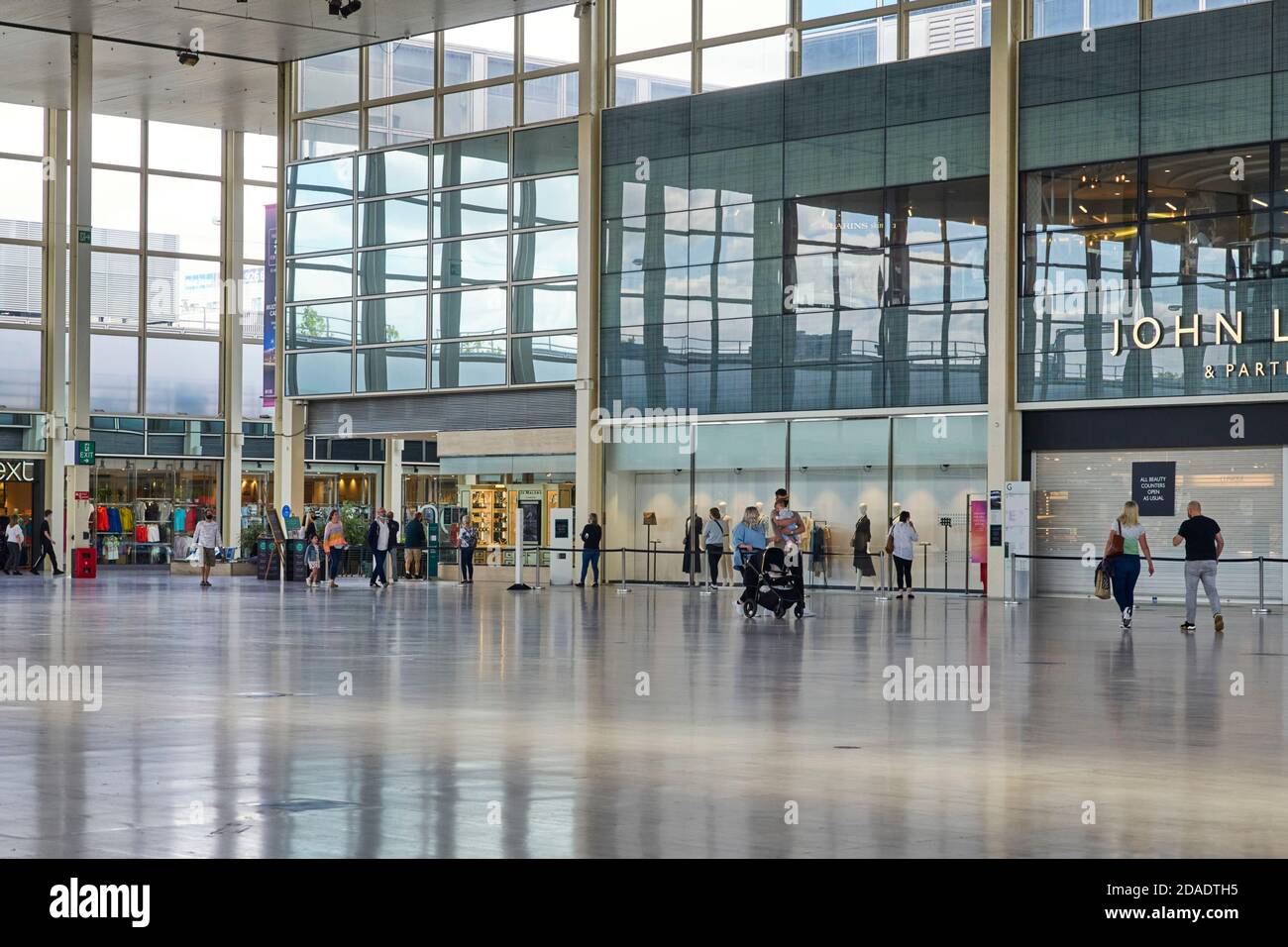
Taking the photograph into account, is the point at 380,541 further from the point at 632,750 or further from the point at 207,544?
the point at 632,750

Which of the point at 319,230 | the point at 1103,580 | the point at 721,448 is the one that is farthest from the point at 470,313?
the point at 1103,580

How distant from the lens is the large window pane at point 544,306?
4219 cm

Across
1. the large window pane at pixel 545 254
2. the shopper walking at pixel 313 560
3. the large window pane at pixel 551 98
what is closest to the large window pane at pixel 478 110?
the large window pane at pixel 551 98

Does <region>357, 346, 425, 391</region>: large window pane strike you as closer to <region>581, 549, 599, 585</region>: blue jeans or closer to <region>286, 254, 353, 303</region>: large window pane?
<region>286, 254, 353, 303</region>: large window pane

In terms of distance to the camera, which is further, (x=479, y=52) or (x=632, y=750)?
(x=479, y=52)

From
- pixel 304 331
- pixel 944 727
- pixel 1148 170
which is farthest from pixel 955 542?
pixel 944 727

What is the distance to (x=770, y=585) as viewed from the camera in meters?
26.6

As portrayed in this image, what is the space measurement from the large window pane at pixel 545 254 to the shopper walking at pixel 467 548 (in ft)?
21.2

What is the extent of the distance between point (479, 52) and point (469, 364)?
26.2ft

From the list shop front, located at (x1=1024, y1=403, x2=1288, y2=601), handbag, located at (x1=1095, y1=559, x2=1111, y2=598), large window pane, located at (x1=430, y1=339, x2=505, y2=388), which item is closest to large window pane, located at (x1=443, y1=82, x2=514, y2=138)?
large window pane, located at (x1=430, y1=339, x2=505, y2=388)

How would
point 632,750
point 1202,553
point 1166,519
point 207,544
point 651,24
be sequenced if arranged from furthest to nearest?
1. point 651,24
2. point 207,544
3. point 1166,519
4. point 1202,553
5. point 632,750

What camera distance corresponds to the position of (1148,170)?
109 feet

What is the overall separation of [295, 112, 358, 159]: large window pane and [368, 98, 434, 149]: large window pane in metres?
0.73

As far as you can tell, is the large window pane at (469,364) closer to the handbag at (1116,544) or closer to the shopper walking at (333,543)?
the shopper walking at (333,543)
